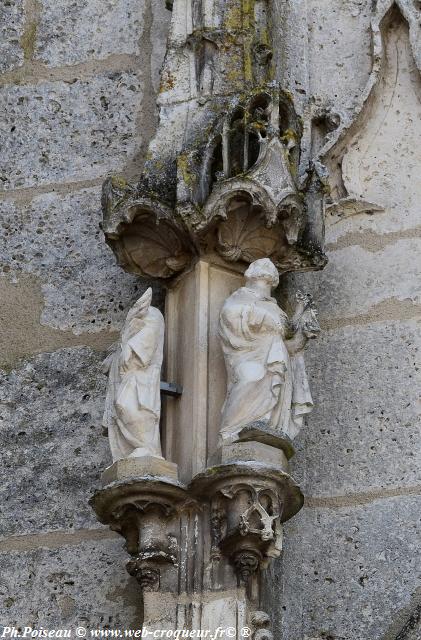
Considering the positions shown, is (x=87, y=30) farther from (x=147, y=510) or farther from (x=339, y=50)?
(x=147, y=510)

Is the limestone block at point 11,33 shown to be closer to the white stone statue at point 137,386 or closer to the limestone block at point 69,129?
the limestone block at point 69,129

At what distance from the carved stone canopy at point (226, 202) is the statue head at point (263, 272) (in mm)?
125

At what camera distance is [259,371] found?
6.52m

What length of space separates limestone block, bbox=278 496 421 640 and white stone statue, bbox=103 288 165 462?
630 millimetres

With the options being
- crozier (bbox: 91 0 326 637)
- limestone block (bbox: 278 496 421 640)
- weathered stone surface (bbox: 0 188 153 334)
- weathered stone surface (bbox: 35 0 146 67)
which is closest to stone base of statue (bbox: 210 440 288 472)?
crozier (bbox: 91 0 326 637)

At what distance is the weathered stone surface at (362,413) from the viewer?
6828mm

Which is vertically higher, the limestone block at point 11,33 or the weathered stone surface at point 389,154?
Answer: the limestone block at point 11,33

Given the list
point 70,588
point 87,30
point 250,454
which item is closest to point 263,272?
point 250,454

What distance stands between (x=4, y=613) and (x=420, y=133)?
7.64ft

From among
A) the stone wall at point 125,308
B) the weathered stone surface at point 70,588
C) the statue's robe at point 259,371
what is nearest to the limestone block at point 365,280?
the stone wall at point 125,308

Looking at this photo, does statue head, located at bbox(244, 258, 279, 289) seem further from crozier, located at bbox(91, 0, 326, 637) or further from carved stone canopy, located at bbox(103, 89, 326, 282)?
carved stone canopy, located at bbox(103, 89, 326, 282)

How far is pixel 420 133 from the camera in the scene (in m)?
7.47

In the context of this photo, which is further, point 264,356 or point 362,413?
point 362,413

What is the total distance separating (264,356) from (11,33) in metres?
2.31
